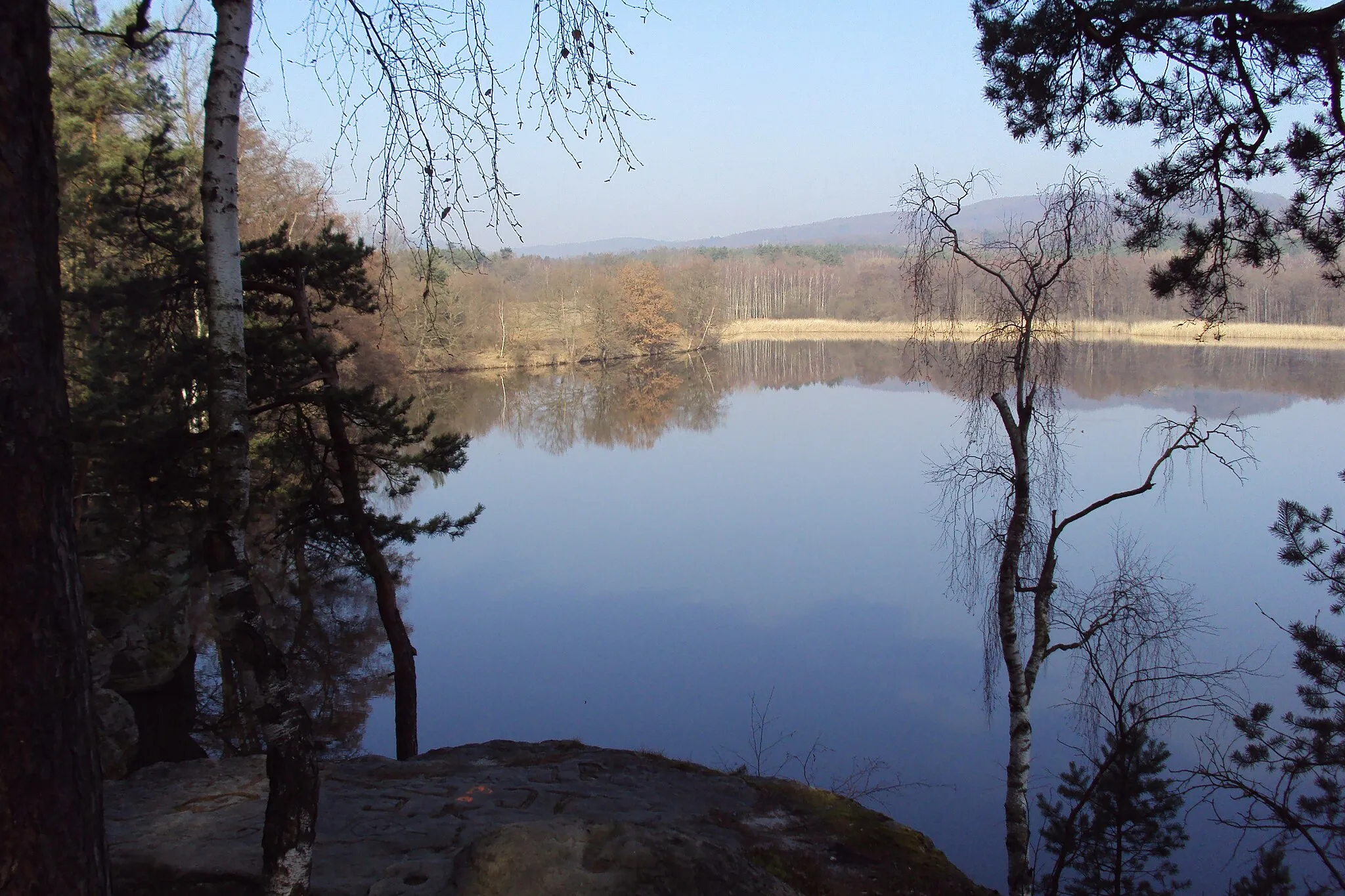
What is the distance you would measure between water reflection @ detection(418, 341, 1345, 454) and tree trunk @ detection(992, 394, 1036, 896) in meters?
11.4

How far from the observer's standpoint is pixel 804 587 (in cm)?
1202

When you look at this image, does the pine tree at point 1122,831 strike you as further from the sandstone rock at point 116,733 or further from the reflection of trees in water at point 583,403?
the reflection of trees in water at point 583,403

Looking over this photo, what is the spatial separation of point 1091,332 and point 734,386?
66.3 feet

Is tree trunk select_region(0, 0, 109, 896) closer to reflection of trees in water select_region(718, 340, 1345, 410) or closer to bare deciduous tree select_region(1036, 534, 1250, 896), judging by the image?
bare deciduous tree select_region(1036, 534, 1250, 896)

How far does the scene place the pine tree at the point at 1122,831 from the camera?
18.2ft

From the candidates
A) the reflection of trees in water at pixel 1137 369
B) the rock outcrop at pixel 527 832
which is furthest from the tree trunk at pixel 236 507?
the reflection of trees in water at pixel 1137 369

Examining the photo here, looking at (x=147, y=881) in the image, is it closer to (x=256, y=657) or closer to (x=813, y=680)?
(x=256, y=657)

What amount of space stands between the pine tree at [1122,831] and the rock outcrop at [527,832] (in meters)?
1.14

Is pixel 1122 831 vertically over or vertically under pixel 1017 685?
under

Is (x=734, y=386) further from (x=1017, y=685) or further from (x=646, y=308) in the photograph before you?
(x=1017, y=685)

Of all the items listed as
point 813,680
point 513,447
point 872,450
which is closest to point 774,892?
point 813,680

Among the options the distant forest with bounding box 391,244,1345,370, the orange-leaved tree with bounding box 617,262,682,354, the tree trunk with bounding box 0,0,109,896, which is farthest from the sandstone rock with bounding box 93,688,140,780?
the orange-leaved tree with bounding box 617,262,682,354

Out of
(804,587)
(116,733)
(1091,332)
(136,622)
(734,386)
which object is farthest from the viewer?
(734,386)

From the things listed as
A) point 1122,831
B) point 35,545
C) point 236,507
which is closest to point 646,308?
point 1122,831
